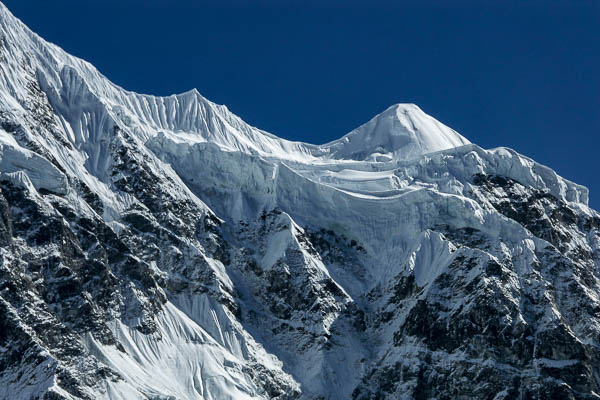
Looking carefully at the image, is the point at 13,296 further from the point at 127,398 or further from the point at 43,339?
the point at 127,398

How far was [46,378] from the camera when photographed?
19150cm

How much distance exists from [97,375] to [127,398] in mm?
4849

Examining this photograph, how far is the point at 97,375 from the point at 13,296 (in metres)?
14.8

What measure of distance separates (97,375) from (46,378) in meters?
9.57

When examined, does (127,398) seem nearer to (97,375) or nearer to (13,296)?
(97,375)

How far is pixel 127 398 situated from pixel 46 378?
12.4 metres

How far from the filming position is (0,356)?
193750 mm

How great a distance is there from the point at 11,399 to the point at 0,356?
6.62 metres

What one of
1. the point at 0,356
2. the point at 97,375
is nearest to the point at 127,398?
the point at 97,375

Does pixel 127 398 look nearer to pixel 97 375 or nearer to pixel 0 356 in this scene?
pixel 97 375

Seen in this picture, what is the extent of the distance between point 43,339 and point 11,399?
35.0 feet

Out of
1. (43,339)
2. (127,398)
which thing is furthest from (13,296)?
(127,398)

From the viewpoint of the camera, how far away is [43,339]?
19775 cm

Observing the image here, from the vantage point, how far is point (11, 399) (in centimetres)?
18975
